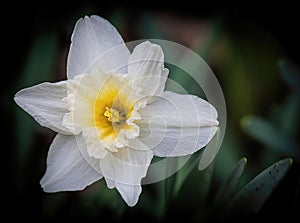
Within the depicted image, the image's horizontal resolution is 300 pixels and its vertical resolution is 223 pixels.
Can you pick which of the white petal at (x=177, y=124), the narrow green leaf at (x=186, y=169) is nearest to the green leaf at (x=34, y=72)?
the narrow green leaf at (x=186, y=169)

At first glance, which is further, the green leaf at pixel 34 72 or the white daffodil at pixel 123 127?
the green leaf at pixel 34 72

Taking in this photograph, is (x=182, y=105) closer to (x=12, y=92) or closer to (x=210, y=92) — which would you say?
(x=210, y=92)

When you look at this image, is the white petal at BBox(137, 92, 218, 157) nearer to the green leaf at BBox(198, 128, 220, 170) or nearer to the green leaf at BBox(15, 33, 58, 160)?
the green leaf at BBox(198, 128, 220, 170)

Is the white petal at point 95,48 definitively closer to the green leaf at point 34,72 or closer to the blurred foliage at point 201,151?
the blurred foliage at point 201,151

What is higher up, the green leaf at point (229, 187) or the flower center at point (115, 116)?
the flower center at point (115, 116)

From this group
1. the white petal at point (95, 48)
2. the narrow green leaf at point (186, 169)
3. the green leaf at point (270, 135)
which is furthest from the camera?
the green leaf at point (270, 135)

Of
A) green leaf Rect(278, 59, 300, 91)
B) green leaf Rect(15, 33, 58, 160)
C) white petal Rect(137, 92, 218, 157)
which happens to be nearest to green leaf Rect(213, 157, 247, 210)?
white petal Rect(137, 92, 218, 157)

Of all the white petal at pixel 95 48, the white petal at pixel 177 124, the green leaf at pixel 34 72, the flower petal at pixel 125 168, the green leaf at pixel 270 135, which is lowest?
the green leaf at pixel 34 72

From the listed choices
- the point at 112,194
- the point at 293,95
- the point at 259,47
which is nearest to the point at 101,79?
the point at 112,194
